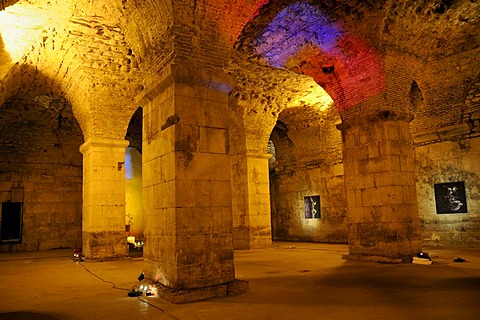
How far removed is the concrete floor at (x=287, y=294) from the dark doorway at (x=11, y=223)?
6.44 metres

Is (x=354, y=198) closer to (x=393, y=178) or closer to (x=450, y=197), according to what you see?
(x=393, y=178)

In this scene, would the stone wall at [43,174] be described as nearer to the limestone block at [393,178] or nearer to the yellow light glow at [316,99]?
the yellow light glow at [316,99]

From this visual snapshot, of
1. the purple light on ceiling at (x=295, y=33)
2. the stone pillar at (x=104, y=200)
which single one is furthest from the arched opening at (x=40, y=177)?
the purple light on ceiling at (x=295, y=33)

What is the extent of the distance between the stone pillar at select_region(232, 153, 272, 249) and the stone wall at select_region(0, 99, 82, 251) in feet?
20.9

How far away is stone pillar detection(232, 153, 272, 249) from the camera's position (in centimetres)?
1194

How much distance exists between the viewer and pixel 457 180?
433 inches

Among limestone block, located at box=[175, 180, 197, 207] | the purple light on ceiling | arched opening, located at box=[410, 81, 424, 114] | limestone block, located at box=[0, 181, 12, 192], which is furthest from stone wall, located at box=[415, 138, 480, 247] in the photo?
limestone block, located at box=[0, 181, 12, 192]

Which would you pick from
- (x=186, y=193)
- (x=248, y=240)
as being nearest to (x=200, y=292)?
(x=186, y=193)

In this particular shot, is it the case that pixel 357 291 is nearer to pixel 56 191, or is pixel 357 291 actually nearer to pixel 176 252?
pixel 176 252

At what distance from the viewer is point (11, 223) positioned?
1337cm

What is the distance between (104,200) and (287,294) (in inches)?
242

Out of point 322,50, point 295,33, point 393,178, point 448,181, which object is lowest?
point 393,178

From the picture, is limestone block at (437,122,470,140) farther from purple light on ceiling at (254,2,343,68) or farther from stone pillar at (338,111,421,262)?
purple light on ceiling at (254,2,343,68)

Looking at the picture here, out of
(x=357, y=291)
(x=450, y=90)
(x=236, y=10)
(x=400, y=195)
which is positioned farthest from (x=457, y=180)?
(x=236, y=10)
